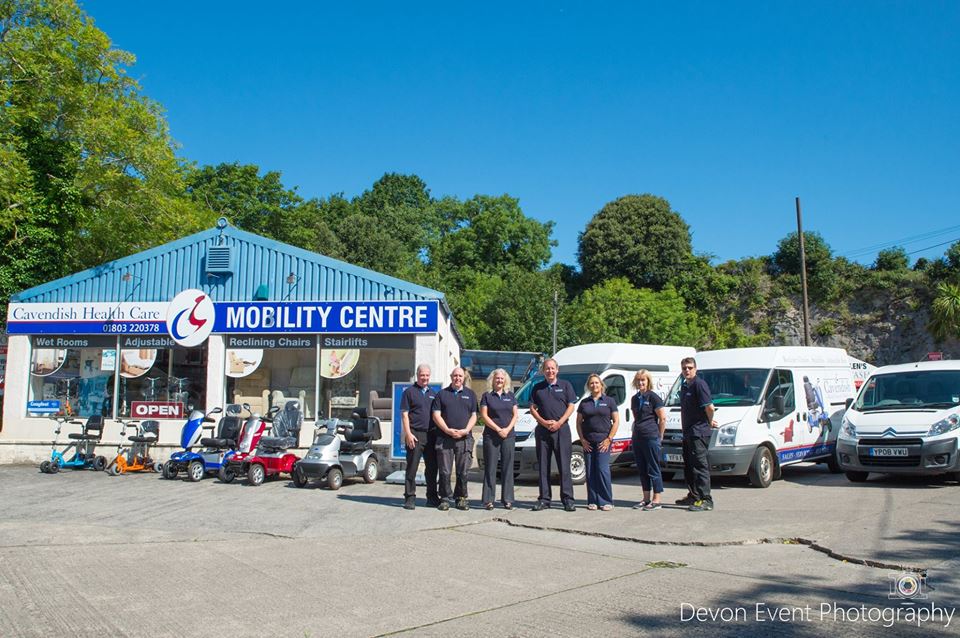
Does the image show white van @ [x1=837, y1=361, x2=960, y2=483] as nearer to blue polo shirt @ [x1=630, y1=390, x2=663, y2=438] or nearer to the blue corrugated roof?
blue polo shirt @ [x1=630, y1=390, x2=663, y2=438]

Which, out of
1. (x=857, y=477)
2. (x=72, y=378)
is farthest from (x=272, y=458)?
(x=857, y=477)

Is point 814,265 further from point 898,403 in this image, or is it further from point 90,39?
point 90,39

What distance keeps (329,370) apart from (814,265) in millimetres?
32447

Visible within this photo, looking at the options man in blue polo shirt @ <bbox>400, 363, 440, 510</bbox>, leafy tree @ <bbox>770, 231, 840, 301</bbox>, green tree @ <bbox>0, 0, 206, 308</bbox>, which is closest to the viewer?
man in blue polo shirt @ <bbox>400, 363, 440, 510</bbox>

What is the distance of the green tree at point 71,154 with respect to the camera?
2030 centimetres

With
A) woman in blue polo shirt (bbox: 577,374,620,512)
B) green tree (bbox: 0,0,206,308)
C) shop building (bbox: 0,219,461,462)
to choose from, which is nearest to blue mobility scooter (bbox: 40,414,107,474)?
shop building (bbox: 0,219,461,462)

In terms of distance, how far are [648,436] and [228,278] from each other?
1141 cm

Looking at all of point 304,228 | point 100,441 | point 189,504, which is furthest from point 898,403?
point 304,228

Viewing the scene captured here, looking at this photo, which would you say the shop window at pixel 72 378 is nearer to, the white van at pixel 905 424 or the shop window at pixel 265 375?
the shop window at pixel 265 375

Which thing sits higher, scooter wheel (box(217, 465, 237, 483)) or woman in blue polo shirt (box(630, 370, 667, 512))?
woman in blue polo shirt (box(630, 370, 667, 512))

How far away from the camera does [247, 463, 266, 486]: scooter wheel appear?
1338 centimetres

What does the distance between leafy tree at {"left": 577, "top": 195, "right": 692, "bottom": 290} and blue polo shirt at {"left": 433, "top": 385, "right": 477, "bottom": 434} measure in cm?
3668

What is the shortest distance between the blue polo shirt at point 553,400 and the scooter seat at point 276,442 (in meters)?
5.50

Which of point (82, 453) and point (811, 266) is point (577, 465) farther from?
point (811, 266)
